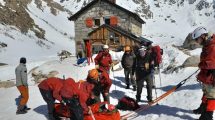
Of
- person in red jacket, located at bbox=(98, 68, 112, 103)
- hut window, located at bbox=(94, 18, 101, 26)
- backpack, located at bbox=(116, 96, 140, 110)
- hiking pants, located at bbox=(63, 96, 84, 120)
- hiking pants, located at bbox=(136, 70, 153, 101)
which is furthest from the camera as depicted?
hut window, located at bbox=(94, 18, 101, 26)

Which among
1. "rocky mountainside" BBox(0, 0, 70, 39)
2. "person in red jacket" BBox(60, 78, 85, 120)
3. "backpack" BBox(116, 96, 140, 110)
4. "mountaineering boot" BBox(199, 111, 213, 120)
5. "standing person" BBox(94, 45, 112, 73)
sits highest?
"rocky mountainside" BBox(0, 0, 70, 39)

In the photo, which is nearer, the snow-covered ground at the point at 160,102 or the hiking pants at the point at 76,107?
the hiking pants at the point at 76,107

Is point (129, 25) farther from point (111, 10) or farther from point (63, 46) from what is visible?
point (63, 46)

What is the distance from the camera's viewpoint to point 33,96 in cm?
1535

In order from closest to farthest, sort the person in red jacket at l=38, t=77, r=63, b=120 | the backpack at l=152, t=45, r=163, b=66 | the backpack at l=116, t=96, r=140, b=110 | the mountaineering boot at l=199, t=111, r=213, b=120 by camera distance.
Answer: the mountaineering boot at l=199, t=111, r=213, b=120, the person in red jacket at l=38, t=77, r=63, b=120, the backpack at l=116, t=96, r=140, b=110, the backpack at l=152, t=45, r=163, b=66

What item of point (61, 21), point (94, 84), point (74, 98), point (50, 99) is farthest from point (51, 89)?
point (61, 21)

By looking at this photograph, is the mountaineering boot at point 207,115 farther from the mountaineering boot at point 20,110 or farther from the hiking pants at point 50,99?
the mountaineering boot at point 20,110

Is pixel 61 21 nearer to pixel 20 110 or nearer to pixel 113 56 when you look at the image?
pixel 113 56

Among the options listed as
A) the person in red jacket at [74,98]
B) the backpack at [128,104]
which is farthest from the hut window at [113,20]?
the person in red jacket at [74,98]

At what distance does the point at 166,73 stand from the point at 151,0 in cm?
15025

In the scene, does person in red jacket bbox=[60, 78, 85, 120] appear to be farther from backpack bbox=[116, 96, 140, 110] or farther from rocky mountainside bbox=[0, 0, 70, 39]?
rocky mountainside bbox=[0, 0, 70, 39]

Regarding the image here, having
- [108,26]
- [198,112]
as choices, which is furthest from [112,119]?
[108,26]

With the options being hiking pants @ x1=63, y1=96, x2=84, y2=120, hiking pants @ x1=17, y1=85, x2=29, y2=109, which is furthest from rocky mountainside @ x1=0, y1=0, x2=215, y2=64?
hiking pants @ x1=63, y1=96, x2=84, y2=120

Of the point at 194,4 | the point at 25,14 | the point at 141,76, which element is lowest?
the point at 141,76
